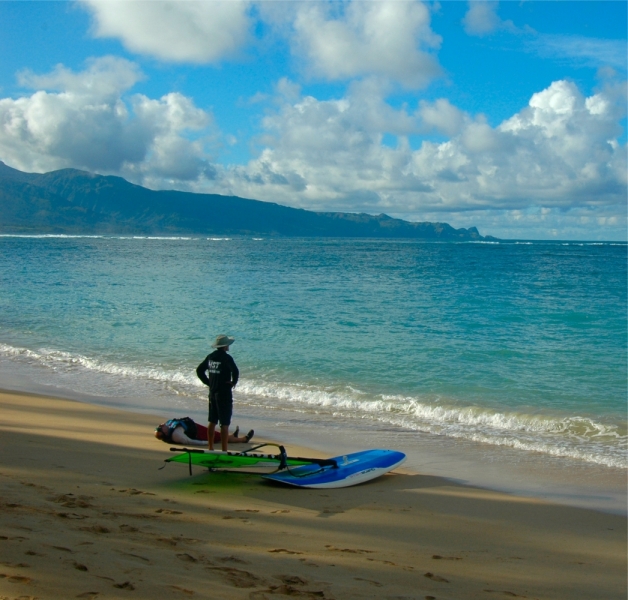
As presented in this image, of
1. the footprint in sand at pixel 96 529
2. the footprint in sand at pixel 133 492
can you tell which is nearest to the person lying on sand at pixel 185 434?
the footprint in sand at pixel 133 492

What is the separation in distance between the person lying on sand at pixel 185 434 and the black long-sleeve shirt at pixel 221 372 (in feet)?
3.35

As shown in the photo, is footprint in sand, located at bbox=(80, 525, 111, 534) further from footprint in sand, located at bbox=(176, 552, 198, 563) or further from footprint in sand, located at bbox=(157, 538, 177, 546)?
footprint in sand, located at bbox=(176, 552, 198, 563)

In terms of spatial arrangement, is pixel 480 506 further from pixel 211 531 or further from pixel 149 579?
pixel 149 579

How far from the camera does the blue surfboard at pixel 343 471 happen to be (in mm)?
8055

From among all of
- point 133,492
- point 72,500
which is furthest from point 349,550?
point 72,500

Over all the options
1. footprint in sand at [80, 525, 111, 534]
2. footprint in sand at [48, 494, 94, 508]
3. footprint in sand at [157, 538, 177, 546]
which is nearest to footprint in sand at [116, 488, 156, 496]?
footprint in sand at [48, 494, 94, 508]

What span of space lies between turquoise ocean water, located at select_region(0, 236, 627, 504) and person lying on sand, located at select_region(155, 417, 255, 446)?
4.70 ft

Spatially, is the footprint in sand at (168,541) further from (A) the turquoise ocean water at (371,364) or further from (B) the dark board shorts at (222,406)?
(A) the turquoise ocean water at (371,364)

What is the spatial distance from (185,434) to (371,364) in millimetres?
8621

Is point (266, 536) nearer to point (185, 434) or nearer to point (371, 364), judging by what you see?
point (185, 434)

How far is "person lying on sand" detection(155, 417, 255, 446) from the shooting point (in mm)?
9836

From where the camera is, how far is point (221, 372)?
30.5 feet

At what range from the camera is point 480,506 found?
7.58 metres

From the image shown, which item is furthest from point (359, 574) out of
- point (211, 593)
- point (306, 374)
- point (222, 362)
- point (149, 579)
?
point (306, 374)
